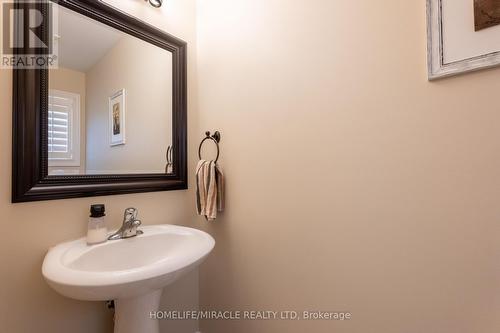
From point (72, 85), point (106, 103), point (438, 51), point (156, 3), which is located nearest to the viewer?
point (438, 51)

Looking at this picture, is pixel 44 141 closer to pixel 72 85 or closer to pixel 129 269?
pixel 72 85

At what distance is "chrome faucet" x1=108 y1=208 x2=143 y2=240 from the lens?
979 millimetres

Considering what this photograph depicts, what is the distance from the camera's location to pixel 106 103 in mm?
1073

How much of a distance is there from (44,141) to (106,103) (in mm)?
317

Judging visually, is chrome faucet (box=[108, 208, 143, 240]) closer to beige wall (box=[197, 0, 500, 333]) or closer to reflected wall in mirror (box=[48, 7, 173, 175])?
reflected wall in mirror (box=[48, 7, 173, 175])

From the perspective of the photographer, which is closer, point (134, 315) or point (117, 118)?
point (134, 315)

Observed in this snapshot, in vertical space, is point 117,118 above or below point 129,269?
above

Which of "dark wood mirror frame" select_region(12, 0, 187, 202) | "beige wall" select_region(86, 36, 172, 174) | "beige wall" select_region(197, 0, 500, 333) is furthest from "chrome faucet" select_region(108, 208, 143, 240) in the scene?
"beige wall" select_region(197, 0, 500, 333)

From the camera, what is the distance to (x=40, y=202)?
837 mm

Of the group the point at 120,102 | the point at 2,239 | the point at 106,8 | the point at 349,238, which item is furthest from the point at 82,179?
the point at 349,238

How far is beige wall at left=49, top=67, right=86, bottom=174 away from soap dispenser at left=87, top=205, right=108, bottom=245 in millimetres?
189

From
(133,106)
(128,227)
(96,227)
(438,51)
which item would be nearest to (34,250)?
(96,227)

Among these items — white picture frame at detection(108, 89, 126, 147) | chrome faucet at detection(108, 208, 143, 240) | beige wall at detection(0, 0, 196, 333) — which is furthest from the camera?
white picture frame at detection(108, 89, 126, 147)

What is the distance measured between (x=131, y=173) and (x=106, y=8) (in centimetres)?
75
